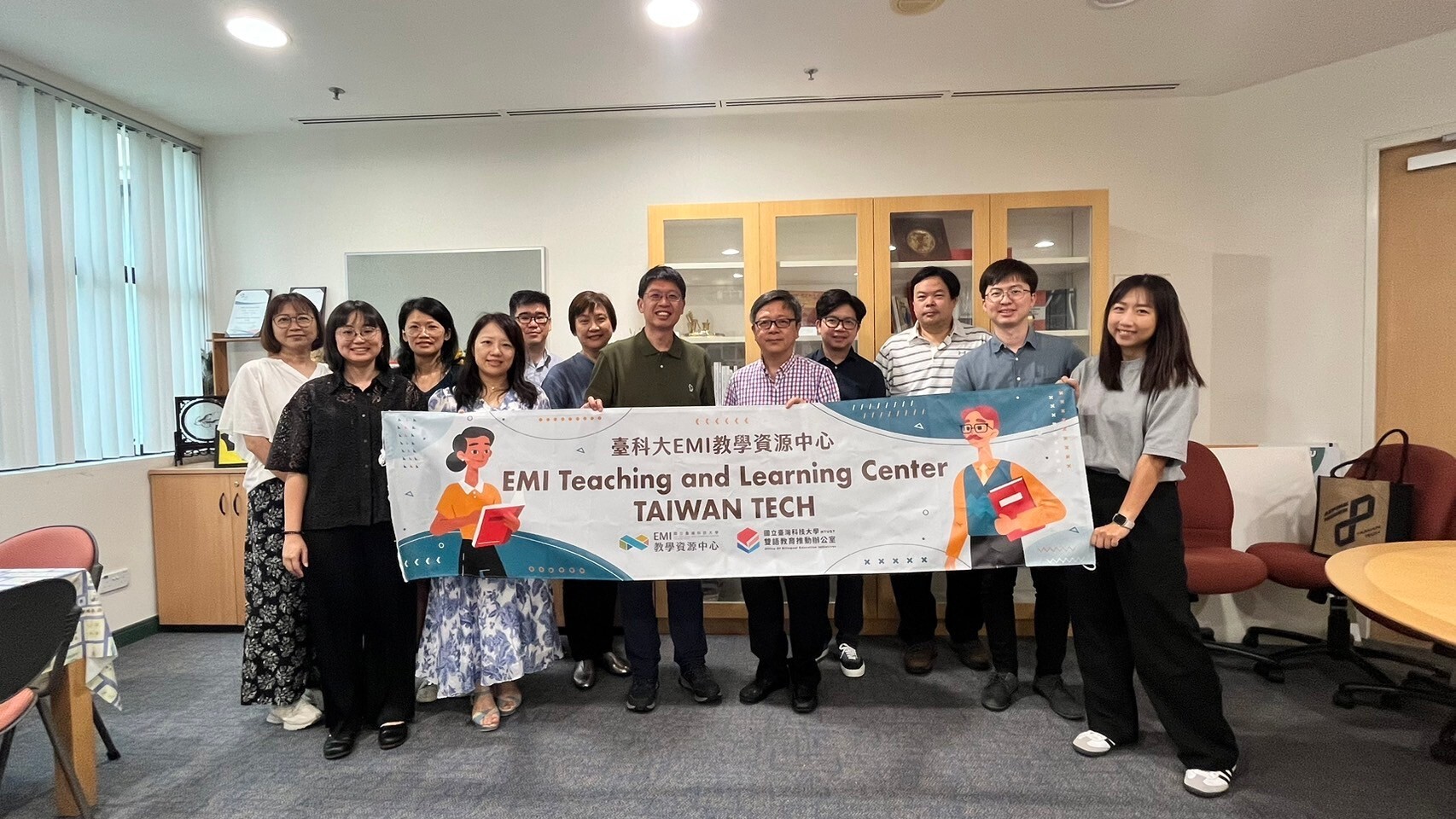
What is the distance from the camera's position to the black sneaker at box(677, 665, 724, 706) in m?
2.37

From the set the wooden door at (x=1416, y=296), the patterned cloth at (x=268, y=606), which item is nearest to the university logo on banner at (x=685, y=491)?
the patterned cloth at (x=268, y=606)

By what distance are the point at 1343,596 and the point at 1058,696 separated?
129 centimetres

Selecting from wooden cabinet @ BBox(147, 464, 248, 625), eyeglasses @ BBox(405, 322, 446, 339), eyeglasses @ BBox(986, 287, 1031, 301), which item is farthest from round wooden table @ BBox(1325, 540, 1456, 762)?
wooden cabinet @ BBox(147, 464, 248, 625)

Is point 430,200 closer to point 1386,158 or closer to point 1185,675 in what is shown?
point 1185,675

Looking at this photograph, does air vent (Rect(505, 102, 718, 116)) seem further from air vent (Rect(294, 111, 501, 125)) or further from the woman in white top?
the woman in white top

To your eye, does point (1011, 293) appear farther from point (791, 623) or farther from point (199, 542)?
point (199, 542)

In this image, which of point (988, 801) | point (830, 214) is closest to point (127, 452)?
point (830, 214)

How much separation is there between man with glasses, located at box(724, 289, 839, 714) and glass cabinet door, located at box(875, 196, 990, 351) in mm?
1202

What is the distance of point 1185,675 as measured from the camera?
5.95 feet

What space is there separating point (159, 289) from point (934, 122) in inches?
Result: 179

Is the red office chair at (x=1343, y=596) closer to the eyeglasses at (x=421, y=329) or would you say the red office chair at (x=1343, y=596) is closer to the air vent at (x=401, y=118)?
the eyeglasses at (x=421, y=329)

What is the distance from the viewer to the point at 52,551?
1.99 metres

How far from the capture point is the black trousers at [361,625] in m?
2.05

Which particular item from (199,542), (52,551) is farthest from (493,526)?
(199,542)
